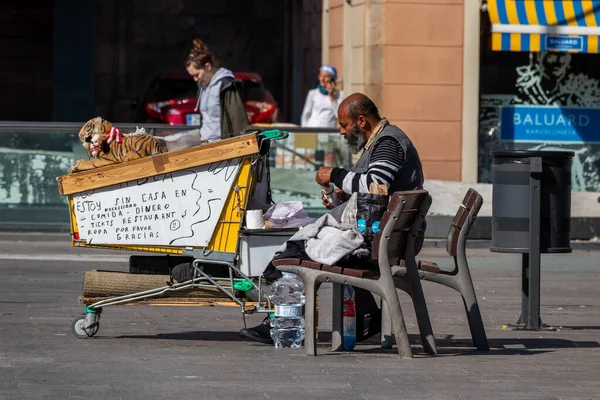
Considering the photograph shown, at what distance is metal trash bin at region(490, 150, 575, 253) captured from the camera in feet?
32.0

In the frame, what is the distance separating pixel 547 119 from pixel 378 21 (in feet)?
8.89

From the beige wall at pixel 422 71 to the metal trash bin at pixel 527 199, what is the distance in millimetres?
10014

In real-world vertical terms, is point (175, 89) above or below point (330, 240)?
above

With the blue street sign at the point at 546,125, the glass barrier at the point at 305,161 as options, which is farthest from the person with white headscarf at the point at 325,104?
the blue street sign at the point at 546,125

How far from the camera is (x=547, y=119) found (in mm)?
20359

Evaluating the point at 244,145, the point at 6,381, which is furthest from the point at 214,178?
the point at 6,381

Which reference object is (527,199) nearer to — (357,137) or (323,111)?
(357,137)

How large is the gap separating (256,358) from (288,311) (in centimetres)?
44

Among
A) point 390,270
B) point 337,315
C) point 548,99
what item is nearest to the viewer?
point 390,270

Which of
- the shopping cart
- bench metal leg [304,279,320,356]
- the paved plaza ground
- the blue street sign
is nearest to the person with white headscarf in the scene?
the blue street sign

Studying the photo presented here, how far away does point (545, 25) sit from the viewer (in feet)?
64.4

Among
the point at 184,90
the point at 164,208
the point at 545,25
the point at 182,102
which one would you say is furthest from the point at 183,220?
the point at 184,90

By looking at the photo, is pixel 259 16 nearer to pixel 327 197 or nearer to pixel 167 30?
pixel 167 30

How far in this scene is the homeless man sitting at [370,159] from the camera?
8203 mm
